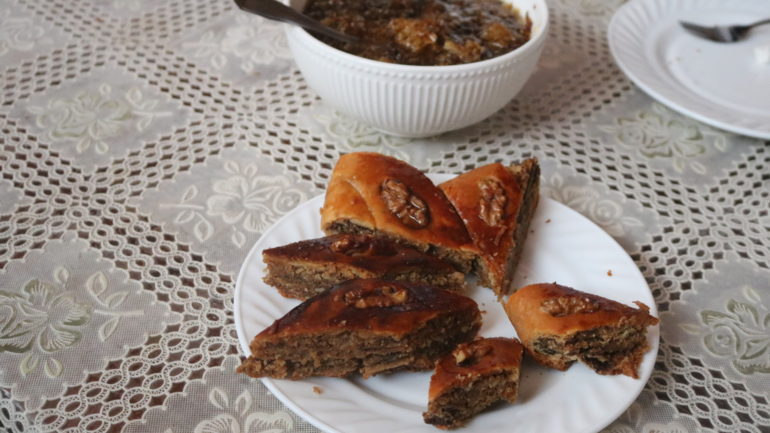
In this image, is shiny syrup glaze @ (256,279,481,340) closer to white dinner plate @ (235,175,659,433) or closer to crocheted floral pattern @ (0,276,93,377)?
white dinner plate @ (235,175,659,433)

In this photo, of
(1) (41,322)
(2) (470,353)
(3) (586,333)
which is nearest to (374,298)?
(2) (470,353)

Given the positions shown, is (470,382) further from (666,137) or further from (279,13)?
(666,137)

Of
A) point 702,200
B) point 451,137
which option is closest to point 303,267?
point 451,137

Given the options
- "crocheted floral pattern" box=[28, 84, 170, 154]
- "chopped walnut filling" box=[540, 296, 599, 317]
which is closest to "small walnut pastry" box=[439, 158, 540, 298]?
"chopped walnut filling" box=[540, 296, 599, 317]

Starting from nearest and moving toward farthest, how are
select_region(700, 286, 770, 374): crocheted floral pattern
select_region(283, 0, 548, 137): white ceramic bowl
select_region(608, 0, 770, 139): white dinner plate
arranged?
select_region(700, 286, 770, 374): crocheted floral pattern < select_region(283, 0, 548, 137): white ceramic bowl < select_region(608, 0, 770, 139): white dinner plate

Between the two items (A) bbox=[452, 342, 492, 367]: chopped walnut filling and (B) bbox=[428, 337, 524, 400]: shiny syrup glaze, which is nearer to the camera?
(B) bbox=[428, 337, 524, 400]: shiny syrup glaze

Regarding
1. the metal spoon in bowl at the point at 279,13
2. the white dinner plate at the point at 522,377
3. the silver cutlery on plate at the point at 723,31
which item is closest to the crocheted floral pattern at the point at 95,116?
the metal spoon in bowl at the point at 279,13
